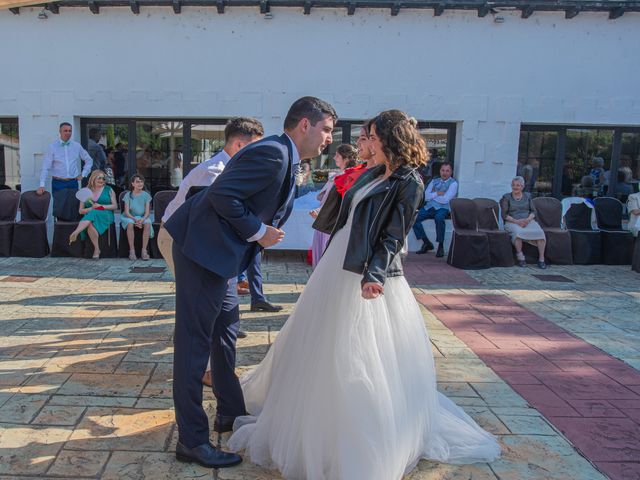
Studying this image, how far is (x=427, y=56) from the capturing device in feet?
31.4

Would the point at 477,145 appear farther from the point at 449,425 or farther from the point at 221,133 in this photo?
the point at 449,425

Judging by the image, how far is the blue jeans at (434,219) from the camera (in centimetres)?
946

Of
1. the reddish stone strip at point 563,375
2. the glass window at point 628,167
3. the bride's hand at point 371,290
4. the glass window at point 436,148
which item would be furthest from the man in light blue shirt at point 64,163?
the glass window at point 628,167

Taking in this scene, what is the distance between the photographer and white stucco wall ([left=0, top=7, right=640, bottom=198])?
30.8 feet

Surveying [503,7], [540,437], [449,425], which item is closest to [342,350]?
[449,425]

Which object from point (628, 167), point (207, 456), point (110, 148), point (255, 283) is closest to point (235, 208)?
point (207, 456)

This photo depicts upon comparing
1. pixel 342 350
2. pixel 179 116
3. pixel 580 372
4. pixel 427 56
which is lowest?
pixel 580 372

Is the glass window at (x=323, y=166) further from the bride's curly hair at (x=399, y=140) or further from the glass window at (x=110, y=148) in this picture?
the bride's curly hair at (x=399, y=140)

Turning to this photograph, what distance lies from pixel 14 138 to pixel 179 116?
3047 millimetres

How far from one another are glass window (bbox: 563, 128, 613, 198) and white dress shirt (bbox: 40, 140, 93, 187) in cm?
807

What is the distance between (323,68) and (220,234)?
24.4 ft

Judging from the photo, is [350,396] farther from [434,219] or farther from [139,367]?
[434,219]

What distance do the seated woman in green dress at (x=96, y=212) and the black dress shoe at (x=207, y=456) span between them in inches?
249

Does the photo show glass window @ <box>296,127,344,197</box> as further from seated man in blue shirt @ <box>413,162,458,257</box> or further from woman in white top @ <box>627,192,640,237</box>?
woman in white top @ <box>627,192,640,237</box>
